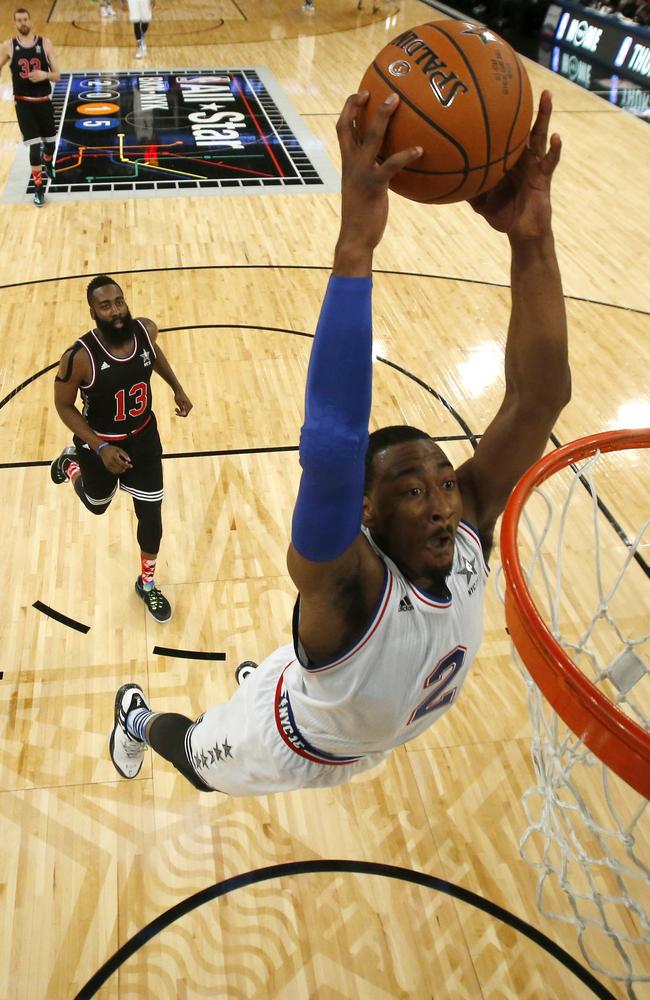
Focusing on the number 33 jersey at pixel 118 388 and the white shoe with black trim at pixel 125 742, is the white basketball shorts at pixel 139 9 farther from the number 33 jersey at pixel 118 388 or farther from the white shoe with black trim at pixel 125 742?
the white shoe with black trim at pixel 125 742

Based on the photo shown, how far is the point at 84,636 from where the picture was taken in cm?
386

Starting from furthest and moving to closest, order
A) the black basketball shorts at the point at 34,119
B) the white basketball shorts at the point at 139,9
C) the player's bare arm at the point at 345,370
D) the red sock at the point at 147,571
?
1. the white basketball shorts at the point at 139,9
2. the black basketball shorts at the point at 34,119
3. the red sock at the point at 147,571
4. the player's bare arm at the point at 345,370

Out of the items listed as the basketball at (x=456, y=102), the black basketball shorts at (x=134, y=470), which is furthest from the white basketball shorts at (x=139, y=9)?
the basketball at (x=456, y=102)

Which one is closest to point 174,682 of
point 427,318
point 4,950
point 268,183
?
point 4,950

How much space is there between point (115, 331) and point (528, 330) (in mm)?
2275

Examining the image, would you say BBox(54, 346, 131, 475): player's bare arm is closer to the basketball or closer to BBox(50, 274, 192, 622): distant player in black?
BBox(50, 274, 192, 622): distant player in black

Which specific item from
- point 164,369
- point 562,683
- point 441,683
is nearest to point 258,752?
point 441,683

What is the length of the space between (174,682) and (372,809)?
1.07 meters

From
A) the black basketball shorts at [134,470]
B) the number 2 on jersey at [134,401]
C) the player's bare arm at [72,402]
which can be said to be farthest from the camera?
the black basketball shorts at [134,470]

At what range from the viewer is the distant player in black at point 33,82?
7.41 meters

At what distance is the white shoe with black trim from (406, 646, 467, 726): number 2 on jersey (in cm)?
149

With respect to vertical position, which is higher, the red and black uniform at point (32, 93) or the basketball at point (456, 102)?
the basketball at point (456, 102)

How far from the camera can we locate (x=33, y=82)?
7.45 metres

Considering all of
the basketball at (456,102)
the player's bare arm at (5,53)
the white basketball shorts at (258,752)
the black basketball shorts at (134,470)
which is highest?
the basketball at (456,102)
